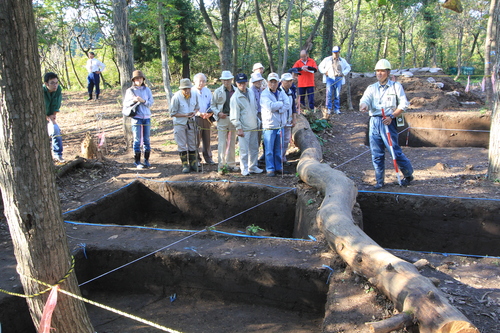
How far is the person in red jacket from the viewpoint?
1151 centimetres

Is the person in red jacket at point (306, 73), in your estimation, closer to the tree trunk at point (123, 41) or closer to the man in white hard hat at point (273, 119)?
the man in white hard hat at point (273, 119)

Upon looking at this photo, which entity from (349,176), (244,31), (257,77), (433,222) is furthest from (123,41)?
(244,31)

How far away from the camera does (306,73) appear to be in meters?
11.7

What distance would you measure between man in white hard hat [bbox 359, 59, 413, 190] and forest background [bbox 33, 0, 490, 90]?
7233 mm

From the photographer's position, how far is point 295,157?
9289 mm

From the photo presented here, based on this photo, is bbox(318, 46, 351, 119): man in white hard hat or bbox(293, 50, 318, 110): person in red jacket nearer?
bbox(293, 50, 318, 110): person in red jacket

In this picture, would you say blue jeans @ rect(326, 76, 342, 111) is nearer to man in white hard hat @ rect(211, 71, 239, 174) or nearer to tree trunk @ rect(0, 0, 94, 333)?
man in white hard hat @ rect(211, 71, 239, 174)

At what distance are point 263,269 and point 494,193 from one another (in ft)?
13.5

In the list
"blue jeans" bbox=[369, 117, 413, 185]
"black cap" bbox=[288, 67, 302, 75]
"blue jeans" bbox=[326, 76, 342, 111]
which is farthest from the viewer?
"blue jeans" bbox=[326, 76, 342, 111]

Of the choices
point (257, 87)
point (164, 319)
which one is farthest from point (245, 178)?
point (164, 319)

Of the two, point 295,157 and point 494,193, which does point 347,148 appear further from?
point 494,193

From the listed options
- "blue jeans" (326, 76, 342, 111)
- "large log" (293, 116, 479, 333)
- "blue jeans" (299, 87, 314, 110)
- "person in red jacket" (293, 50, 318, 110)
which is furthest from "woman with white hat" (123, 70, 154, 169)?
"blue jeans" (326, 76, 342, 111)

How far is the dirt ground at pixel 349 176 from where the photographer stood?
3762 millimetres

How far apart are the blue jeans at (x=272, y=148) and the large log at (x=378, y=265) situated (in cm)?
124
